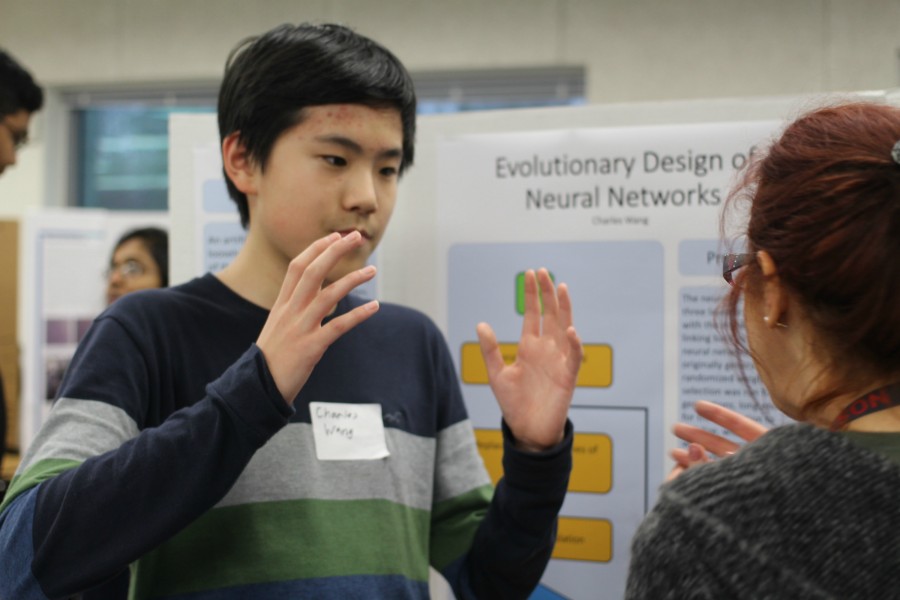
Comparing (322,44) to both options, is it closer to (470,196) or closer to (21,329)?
(470,196)

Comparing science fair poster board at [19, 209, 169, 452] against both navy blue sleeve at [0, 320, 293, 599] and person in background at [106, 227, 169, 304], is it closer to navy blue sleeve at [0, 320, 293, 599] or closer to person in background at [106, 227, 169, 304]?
person in background at [106, 227, 169, 304]

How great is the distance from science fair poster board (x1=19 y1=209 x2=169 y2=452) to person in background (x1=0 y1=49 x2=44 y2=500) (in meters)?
1.36

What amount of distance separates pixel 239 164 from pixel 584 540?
1.00 metres

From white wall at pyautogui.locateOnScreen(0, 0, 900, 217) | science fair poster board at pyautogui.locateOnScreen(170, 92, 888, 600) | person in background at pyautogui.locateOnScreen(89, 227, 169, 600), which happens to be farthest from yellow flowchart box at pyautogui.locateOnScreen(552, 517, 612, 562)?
white wall at pyautogui.locateOnScreen(0, 0, 900, 217)

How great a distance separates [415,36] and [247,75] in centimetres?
381

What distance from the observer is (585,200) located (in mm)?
1886

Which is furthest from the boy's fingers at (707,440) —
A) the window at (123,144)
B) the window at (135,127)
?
the window at (123,144)

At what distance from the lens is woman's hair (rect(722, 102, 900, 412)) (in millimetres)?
793

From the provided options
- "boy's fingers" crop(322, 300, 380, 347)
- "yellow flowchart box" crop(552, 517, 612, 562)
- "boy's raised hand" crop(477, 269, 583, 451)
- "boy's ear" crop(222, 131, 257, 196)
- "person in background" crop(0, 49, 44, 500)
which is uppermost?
"person in background" crop(0, 49, 44, 500)

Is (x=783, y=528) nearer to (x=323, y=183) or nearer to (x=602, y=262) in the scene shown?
(x=323, y=183)

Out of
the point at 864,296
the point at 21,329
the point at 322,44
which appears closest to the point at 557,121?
the point at 322,44

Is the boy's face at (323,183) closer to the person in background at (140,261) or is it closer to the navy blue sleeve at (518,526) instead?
Result: the navy blue sleeve at (518,526)

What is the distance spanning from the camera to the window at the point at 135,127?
5.26 metres

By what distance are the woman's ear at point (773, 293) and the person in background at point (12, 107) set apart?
89.6 inches
